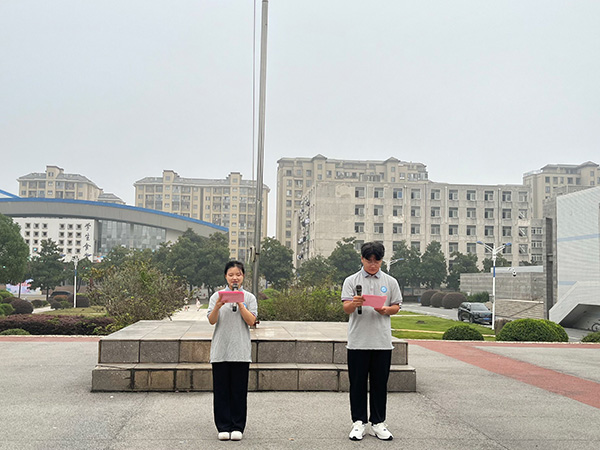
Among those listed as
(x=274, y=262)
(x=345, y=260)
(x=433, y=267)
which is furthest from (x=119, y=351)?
(x=433, y=267)

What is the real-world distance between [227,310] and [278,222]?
12464cm

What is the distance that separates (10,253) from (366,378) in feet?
156

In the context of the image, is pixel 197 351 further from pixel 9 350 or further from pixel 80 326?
pixel 80 326

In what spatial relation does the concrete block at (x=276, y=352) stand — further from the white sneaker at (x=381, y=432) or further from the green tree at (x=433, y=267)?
the green tree at (x=433, y=267)

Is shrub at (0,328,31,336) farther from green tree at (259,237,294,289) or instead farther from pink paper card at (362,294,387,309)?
green tree at (259,237,294,289)

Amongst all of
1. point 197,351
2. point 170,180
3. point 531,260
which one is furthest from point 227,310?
point 170,180

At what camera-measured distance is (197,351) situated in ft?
Answer: 25.2

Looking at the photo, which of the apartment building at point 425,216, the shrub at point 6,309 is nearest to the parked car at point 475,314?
the shrub at point 6,309

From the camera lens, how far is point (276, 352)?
7.82 m

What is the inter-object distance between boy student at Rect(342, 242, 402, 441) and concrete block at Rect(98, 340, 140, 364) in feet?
11.0

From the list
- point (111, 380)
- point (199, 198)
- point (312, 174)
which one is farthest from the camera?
point (199, 198)

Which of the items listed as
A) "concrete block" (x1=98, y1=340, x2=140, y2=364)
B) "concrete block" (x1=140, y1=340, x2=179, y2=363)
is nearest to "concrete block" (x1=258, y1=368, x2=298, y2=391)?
"concrete block" (x1=140, y1=340, x2=179, y2=363)

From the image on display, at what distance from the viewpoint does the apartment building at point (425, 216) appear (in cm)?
8444

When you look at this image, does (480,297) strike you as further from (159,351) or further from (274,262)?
(159,351)
